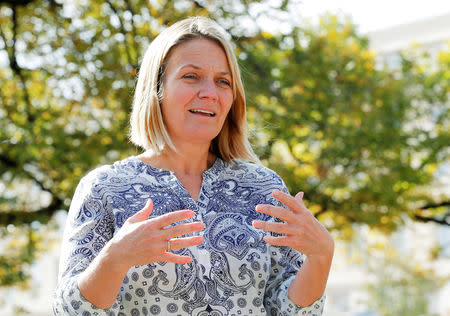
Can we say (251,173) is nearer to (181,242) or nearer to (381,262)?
(181,242)

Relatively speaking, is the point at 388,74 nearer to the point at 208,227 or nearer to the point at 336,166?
the point at 336,166

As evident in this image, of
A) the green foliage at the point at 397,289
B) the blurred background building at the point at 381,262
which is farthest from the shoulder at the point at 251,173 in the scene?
the blurred background building at the point at 381,262

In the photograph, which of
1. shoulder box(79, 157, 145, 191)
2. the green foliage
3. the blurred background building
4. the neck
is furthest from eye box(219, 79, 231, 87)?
the blurred background building

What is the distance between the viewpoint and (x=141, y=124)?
7.39 feet

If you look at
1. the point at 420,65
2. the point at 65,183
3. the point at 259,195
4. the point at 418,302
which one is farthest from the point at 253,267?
the point at 418,302

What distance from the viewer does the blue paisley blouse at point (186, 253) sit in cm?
195

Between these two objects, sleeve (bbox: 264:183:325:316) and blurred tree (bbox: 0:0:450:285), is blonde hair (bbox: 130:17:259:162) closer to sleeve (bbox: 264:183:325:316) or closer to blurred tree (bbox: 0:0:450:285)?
sleeve (bbox: 264:183:325:316)

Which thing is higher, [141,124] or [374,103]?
[141,124]

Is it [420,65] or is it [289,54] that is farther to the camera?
[420,65]

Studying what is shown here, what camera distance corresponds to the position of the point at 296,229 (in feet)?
6.13

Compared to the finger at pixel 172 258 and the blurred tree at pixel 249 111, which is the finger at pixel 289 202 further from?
the blurred tree at pixel 249 111

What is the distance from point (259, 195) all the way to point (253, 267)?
0.29 meters

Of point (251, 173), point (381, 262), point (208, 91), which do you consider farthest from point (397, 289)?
point (208, 91)

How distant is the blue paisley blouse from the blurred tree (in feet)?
14.7
